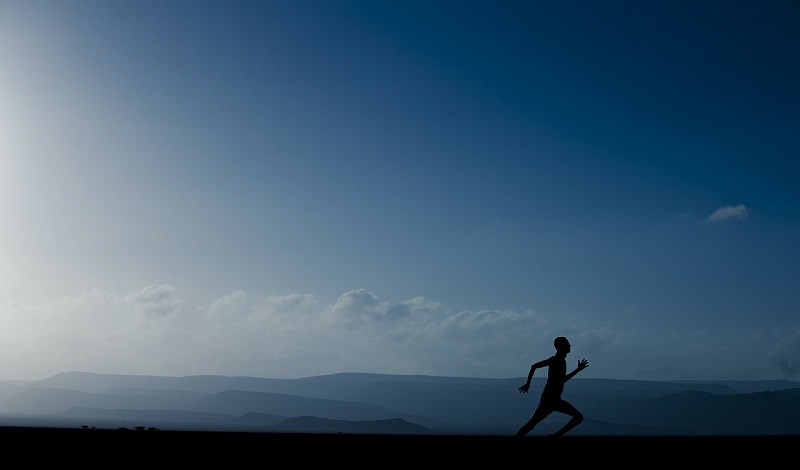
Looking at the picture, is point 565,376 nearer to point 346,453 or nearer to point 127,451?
point 346,453

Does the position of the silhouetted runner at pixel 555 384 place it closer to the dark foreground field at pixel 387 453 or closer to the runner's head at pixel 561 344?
the runner's head at pixel 561 344

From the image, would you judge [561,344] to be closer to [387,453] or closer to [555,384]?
[555,384]

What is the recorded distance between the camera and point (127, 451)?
8.39 metres

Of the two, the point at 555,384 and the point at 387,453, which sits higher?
the point at 555,384

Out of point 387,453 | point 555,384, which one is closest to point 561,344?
point 555,384

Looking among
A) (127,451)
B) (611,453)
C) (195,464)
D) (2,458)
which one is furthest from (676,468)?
(2,458)

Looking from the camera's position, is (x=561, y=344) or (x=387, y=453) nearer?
(x=387, y=453)

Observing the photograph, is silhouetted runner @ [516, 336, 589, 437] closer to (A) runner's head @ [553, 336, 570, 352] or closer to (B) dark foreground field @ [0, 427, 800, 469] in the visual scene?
(A) runner's head @ [553, 336, 570, 352]

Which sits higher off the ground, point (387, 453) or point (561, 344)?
point (561, 344)

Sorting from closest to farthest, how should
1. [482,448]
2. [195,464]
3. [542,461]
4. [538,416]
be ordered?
[195,464]
[542,461]
[482,448]
[538,416]

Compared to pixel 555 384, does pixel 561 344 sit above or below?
above

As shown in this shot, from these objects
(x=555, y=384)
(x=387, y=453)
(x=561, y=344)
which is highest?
(x=561, y=344)

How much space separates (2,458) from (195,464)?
232cm

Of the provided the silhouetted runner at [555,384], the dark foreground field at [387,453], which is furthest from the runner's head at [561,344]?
the dark foreground field at [387,453]
